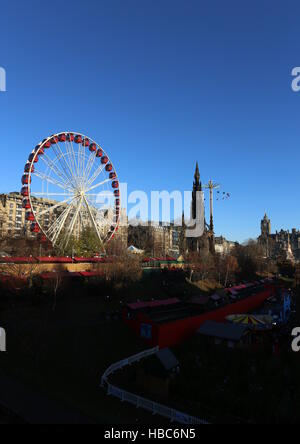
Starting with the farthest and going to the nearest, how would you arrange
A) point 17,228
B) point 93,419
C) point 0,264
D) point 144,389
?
point 17,228 → point 0,264 → point 144,389 → point 93,419

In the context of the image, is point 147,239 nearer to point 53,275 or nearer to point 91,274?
point 91,274

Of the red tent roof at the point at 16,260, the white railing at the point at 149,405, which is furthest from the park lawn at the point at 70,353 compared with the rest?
the red tent roof at the point at 16,260

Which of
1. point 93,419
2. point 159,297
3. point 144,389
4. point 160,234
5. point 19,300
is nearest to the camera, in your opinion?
point 93,419

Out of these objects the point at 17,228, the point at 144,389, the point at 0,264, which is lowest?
the point at 144,389

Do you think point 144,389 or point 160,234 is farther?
point 160,234

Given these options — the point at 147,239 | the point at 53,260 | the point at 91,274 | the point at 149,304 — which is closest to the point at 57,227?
the point at 53,260

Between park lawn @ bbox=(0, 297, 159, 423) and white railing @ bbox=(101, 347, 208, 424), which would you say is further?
park lawn @ bbox=(0, 297, 159, 423)

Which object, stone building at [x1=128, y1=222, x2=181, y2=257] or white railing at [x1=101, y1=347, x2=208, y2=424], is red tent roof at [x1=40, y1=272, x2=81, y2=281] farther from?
stone building at [x1=128, y1=222, x2=181, y2=257]

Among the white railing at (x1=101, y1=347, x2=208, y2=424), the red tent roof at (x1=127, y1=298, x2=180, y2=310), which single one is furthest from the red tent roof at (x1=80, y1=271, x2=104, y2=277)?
the white railing at (x1=101, y1=347, x2=208, y2=424)

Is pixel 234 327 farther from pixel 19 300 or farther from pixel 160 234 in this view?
pixel 160 234

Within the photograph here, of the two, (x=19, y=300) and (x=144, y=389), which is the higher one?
(x=19, y=300)
